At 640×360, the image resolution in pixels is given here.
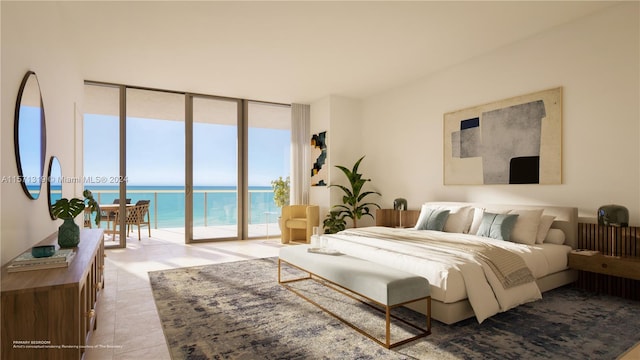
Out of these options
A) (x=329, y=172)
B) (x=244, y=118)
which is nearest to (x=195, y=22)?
(x=244, y=118)

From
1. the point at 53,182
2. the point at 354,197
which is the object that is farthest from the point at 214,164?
the point at 53,182

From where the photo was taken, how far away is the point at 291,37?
159 inches

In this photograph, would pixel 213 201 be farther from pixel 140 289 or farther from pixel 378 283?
pixel 378 283

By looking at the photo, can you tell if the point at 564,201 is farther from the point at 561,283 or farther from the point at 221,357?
the point at 221,357

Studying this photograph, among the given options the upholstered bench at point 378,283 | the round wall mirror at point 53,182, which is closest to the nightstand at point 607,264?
the upholstered bench at point 378,283

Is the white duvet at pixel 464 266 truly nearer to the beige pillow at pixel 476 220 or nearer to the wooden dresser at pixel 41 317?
the beige pillow at pixel 476 220

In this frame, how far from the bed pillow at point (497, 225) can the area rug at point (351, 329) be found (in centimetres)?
70

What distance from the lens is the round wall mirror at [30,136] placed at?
7.02 ft

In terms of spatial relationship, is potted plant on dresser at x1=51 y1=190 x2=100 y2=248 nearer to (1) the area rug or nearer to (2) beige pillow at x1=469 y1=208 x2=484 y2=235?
(1) the area rug

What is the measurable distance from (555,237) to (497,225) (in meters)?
0.59

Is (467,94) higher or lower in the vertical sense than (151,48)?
lower

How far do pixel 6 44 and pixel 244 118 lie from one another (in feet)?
16.1

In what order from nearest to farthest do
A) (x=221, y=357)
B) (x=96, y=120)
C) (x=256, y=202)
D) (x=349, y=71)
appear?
1. (x=221, y=357)
2. (x=349, y=71)
3. (x=96, y=120)
4. (x=256, y=202)

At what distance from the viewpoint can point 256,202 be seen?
7504 millimetres
